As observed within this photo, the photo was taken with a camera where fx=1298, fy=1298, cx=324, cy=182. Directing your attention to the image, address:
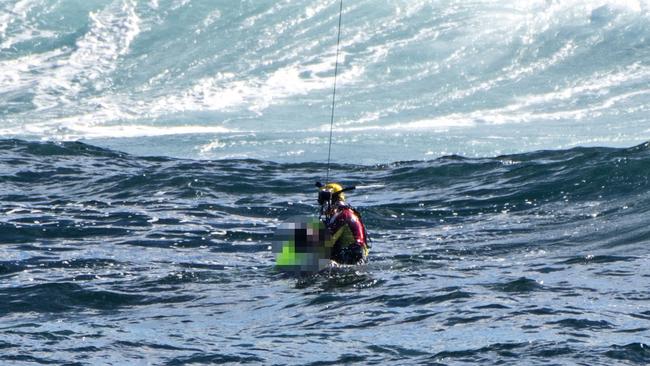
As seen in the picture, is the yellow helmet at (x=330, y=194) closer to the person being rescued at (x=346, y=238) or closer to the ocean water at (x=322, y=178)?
the person being rescued at (x=346, y=238)

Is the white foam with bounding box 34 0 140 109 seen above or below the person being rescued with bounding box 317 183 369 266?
above

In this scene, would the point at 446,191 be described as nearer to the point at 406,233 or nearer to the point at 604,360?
the point at 406,233

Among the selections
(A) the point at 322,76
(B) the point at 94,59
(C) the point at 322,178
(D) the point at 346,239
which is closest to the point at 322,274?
(D) the point at 346,239

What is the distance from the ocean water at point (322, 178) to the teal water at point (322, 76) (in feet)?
0.21

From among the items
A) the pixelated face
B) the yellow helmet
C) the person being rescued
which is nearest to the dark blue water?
the pixelated face

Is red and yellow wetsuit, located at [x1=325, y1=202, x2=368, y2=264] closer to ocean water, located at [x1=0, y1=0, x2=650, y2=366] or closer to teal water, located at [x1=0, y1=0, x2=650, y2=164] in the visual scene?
ocean water, located at [x1=0, y1=0, x2=650, y2=366]

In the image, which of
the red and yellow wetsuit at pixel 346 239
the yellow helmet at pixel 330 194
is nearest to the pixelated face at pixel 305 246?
the red and yellow wetsuit at pixel 346 239

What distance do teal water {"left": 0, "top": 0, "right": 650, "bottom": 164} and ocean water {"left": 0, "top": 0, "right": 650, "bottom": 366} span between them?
6cm

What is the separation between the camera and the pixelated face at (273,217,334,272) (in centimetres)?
1234

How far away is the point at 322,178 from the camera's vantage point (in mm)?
18516

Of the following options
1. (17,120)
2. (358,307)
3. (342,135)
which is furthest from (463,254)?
(17,120)

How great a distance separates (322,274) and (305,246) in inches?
12.4

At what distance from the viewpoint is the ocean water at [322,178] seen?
10055mm

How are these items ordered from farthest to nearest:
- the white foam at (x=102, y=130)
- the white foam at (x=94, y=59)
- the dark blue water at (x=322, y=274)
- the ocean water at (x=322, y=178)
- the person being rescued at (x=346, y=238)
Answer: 1. the white foam at (x=94, y=59)
2. the white foam at (x=102, y=130)
3. the person being rescued at (x=346, y=238)
4. the ocean water at (x=322, y=178)
5. the dark blue water at (x=322, y=274)
